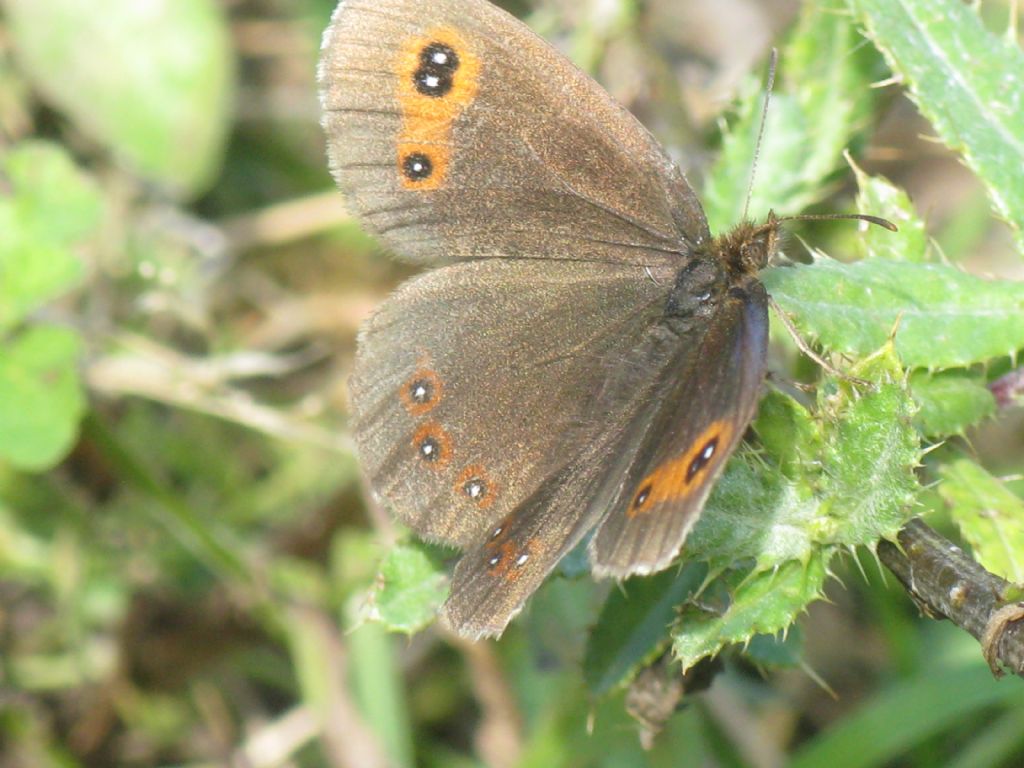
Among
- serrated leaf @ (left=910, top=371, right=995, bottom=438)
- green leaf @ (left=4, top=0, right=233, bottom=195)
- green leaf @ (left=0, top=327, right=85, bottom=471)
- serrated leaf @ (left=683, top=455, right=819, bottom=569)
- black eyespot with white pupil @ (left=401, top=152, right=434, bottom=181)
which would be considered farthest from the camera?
green leaf @ (left=4, top=0, right=233, bottom=195)

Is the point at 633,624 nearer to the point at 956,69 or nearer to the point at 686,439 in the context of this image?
the point at 686,439

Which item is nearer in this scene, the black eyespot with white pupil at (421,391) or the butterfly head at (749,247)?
the butterfly head at (749,247)

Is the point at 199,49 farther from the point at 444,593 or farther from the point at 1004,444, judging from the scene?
the point at 1004,444

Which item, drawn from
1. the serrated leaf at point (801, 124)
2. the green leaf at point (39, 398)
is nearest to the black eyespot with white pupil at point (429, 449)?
the serrated leaf at point (801, 124)

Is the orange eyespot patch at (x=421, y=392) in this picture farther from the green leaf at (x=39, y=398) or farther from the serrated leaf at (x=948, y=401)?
the green leaf at (x=39, y=398)

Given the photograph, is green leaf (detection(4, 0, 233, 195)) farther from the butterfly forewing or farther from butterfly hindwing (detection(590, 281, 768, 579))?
butterfly hindwing (detection(590, 281, 768, 579))

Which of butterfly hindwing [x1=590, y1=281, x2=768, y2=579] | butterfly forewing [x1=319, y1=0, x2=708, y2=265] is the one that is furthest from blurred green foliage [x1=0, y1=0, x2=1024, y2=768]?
butterfly forewing [x1=319, y1=0, x2=708, y2=265]

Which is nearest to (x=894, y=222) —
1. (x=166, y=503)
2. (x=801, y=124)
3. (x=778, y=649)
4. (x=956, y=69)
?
(x=956, y=69)
